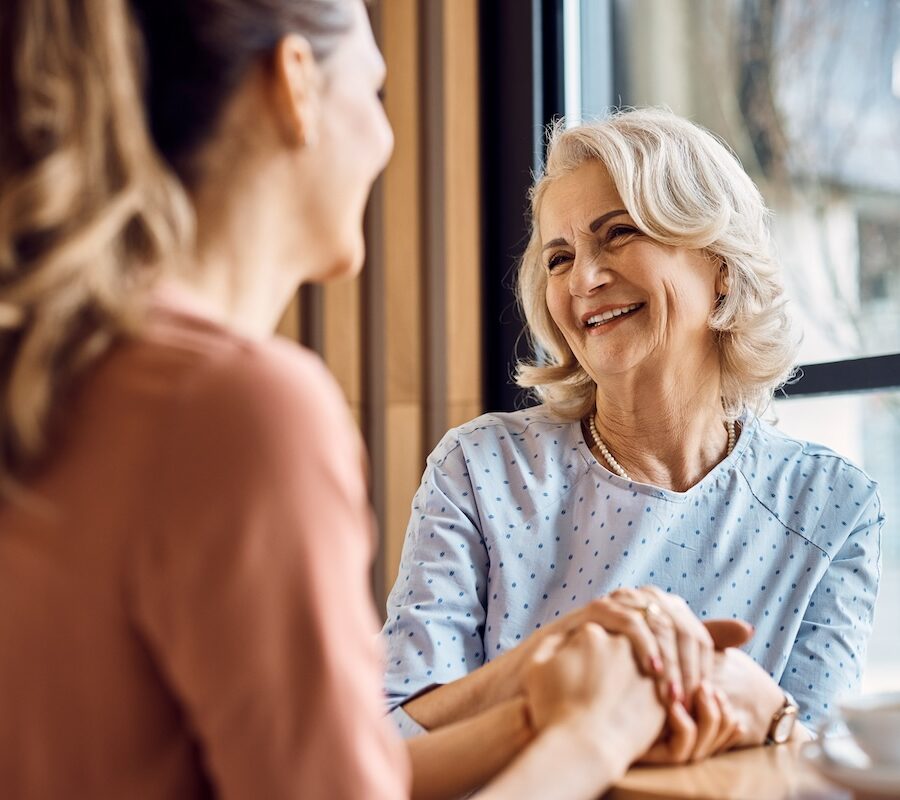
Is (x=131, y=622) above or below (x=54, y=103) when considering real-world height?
below

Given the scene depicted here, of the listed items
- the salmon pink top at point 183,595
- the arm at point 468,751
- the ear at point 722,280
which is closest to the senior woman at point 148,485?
the salmon pink top at point 183,595

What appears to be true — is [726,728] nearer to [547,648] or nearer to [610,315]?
[547,648]

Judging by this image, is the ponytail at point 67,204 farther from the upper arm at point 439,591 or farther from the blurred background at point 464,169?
the blurred background at point 464,169

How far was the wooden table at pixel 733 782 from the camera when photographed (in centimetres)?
113

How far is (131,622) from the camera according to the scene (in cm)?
71

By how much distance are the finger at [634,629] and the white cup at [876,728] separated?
0.77 ft

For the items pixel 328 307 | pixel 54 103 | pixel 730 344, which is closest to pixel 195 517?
pixel 54 103

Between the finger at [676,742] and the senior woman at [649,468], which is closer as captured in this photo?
the finger at [676,742]

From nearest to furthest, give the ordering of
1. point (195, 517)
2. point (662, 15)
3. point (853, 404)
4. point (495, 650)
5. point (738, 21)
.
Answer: point (195, 517), point (495, 650), point (853, 404), point (738, 21), point (662, 15)

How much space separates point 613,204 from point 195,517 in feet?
5.05

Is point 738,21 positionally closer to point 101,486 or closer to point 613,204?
point 613,204

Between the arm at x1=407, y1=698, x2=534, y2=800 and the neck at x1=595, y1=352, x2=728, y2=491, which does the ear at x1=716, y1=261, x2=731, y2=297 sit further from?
the arm at x1=407, y1=698, x2=534, y2=800

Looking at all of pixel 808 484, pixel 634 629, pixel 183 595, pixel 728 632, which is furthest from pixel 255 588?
pixel 808 484

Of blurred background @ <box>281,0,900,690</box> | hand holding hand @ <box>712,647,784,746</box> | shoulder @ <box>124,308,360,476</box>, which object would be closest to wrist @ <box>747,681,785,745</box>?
hand holding hand @ <box>712,647,784,746</box>
